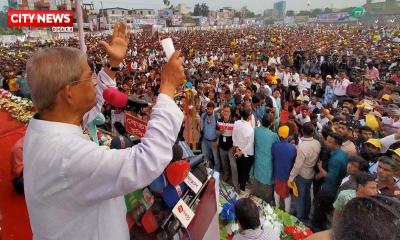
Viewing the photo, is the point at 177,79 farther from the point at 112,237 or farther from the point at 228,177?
the point at 228,177

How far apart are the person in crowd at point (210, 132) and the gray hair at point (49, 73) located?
5.53 metres

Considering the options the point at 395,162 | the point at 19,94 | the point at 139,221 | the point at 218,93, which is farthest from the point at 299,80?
the point at 139,221

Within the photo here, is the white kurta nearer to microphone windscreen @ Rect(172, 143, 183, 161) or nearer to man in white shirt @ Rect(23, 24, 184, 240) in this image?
man in white shirt @ Rect(23, 24, 184, 240)

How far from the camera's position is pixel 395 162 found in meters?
3.74

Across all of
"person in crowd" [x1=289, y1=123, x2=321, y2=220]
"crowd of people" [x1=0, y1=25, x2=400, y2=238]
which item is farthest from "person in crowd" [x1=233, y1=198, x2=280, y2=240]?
"person in crowd" [x1=289, y1=123, x2=321, y2=220]

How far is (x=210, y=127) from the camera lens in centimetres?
686

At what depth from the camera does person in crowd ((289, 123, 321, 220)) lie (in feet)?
16.1

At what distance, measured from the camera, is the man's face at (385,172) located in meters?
3.68

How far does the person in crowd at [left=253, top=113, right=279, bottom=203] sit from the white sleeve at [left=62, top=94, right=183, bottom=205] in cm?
435

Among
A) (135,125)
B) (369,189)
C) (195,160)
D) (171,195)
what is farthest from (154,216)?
(369,189)

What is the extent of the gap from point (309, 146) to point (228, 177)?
238cm

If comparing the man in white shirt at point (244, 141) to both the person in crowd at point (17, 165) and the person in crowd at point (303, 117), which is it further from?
the person in crowd at point (17, 165)

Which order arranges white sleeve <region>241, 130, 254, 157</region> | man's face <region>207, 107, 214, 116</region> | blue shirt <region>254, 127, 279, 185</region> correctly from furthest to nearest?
man's face <region>207, 107, 214, 116</region>
white sleeve <region>241, 130, 254, 157</region>
blue shirt <region>254, 127, 279, 185</region>

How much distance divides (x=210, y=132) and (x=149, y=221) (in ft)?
16.1
